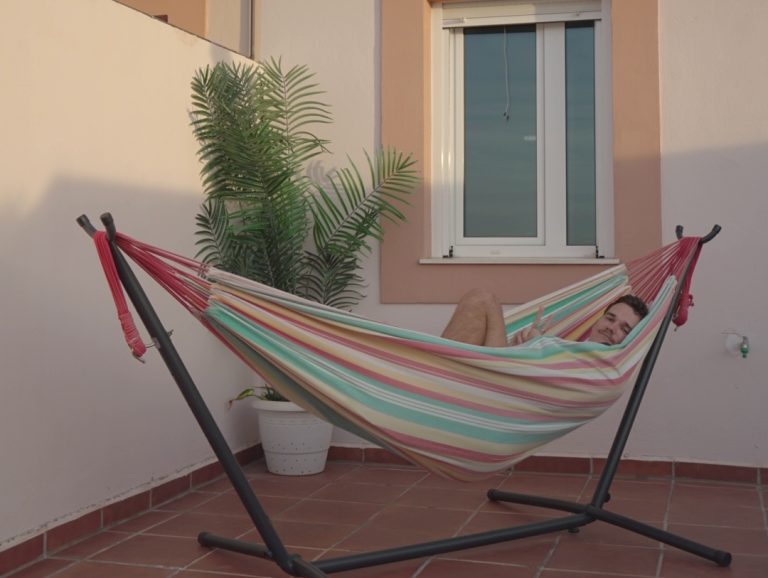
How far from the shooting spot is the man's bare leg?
3402mm

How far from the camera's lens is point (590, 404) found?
2912 mm

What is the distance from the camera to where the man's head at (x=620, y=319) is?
3445mm

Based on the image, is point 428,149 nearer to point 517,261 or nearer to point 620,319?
point 517,261

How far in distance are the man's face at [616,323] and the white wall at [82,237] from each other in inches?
67.7

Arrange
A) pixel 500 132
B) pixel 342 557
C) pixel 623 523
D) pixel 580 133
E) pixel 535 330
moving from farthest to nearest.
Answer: pixel 500 132
pixel 580 133
pixel 535 330
pixel 623 523
pixel 342 557

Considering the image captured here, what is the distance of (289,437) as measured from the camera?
434 cm

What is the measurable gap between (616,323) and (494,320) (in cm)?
46

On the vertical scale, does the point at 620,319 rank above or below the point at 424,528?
above

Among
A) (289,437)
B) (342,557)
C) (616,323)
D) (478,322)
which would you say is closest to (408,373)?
(342,557)

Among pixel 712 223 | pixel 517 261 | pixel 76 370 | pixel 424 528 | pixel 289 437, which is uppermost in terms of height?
pixel 712 223

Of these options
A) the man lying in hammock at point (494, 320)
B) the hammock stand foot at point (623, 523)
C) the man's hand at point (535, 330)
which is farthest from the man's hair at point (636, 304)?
the hammock stand foot at point (623, 523)

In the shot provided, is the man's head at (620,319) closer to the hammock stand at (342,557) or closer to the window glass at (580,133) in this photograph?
the hammock stand at (342,557)

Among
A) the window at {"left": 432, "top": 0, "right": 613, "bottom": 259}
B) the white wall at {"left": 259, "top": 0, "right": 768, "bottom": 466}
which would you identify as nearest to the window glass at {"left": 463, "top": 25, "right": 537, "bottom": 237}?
the window at {"left": 432, "top": 0, "right": 613, "bottom": 259}

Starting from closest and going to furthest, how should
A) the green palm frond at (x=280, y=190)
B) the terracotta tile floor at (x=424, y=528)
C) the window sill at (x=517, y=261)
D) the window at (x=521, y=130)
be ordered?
the terracotta tile floor at (x=424, y=528) < the green palm frond at (x=280, y=190) < the window sill at (x=517, y=261) < the window at (x=521, y=130)
